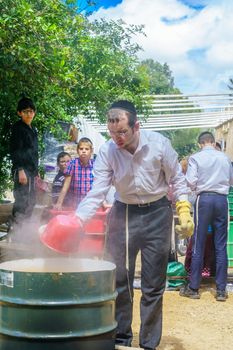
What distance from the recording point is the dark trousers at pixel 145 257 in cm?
393

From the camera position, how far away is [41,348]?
2.89 m

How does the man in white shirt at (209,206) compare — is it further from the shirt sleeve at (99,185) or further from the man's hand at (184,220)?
the shirt sleeve at (99,185)

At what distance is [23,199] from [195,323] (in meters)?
2.35

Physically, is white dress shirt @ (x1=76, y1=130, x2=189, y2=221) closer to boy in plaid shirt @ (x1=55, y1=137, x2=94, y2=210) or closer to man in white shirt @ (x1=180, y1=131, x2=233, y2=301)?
man in white shirt @ (x1=180, y1=131, x2=233, y2=301)

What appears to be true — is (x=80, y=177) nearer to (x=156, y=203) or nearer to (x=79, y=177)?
(x=79, y=177)

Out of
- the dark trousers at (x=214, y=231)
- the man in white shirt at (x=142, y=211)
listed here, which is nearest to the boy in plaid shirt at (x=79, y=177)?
the dark trousers at (x=214, y=231)

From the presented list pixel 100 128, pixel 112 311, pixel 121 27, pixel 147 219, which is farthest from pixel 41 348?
pixel 100 128

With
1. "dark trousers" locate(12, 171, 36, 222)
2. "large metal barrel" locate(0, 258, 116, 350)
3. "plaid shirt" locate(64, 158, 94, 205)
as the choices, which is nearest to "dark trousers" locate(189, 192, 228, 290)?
"plaid shirt" locate(64, 158, 94, 205)

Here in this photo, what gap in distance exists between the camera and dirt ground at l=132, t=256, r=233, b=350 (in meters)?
4.59

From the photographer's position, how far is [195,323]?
5219 millimetres

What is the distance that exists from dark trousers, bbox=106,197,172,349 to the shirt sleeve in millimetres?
205

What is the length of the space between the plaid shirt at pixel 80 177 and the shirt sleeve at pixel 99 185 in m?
2.91

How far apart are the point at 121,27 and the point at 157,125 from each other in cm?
1014

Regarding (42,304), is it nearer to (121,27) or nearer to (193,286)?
(193,286)
